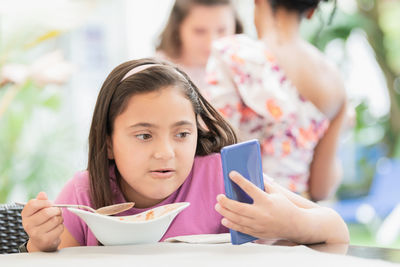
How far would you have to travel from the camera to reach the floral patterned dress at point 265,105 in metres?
1.79

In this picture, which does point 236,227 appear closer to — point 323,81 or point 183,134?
point 183,134

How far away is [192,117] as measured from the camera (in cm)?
127

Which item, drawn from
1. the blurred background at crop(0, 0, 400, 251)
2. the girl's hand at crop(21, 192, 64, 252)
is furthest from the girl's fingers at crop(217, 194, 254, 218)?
the blurred background at crop(0, 0, 400, 251)

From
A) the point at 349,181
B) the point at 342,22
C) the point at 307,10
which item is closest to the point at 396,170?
the point at 349,181

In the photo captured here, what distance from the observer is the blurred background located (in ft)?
13.9

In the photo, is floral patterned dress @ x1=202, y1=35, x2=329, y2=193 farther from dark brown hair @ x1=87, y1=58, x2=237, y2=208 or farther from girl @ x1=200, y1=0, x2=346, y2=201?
dark brown hair @ x1=87, y1=58, x2=237, y2=208

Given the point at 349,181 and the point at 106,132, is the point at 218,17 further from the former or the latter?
the point at 349,181

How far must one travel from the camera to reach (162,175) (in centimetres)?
122

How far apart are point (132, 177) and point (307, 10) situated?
0.87 meters

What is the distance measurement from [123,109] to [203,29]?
167 cm

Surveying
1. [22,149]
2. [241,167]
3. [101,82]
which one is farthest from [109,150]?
[101,82]

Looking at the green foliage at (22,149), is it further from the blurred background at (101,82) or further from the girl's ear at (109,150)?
the girl's ear at (109,150)

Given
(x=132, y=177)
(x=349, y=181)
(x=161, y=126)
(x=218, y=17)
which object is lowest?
(x=349, y=181)

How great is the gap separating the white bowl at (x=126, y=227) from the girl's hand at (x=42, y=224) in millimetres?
83
